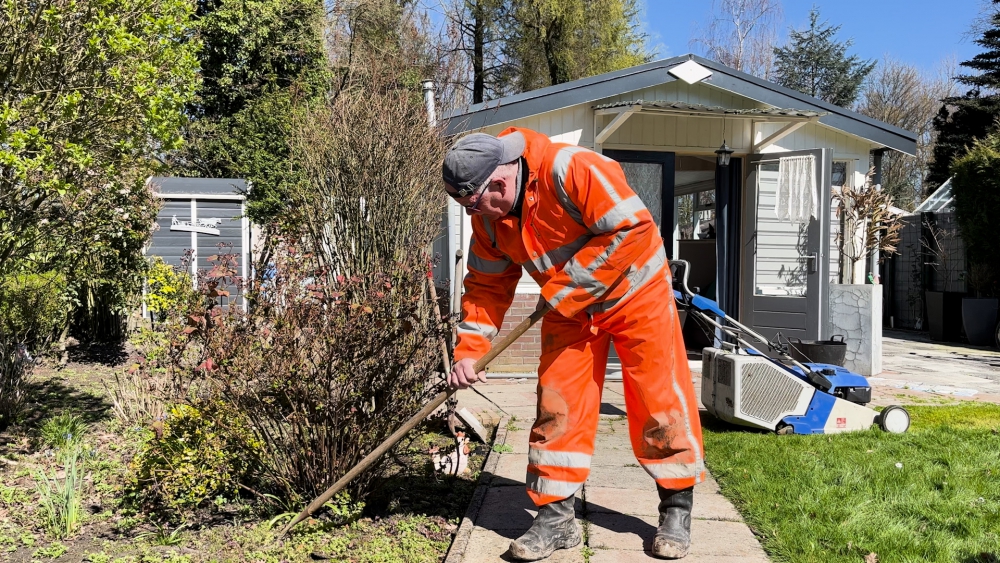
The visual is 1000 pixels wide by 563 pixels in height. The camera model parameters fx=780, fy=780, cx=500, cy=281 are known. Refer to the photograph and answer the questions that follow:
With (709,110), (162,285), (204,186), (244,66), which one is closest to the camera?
(162,285)

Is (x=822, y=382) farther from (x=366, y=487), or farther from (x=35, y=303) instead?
(x=35, y=303)

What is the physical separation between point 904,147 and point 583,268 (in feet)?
24.0

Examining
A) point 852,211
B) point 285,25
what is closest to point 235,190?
point 285,25

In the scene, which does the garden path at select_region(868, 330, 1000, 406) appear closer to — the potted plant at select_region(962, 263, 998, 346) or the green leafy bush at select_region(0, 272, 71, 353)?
the potted plant at select_region(962, 263, 998, 346)

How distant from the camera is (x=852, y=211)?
28.9ft

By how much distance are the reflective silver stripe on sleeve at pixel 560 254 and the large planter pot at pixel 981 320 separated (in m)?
11.6

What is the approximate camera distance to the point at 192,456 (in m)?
3.40

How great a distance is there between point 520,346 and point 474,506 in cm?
475

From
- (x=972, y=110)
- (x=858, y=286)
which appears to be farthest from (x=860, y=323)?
(x=972, y=110)

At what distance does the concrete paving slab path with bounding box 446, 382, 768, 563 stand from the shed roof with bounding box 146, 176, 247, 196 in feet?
39.8

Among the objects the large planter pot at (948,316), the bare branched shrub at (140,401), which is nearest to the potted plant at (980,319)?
the large planter pot at (948,316)

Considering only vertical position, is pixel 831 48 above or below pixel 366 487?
above

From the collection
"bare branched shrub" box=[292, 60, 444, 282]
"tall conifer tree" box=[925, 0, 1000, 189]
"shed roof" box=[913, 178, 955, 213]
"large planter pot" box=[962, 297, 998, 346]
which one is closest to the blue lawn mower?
"bare branched shrub" box=[292, 60, 444, 282]

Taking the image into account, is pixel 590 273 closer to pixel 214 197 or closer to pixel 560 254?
pixel 560 254
